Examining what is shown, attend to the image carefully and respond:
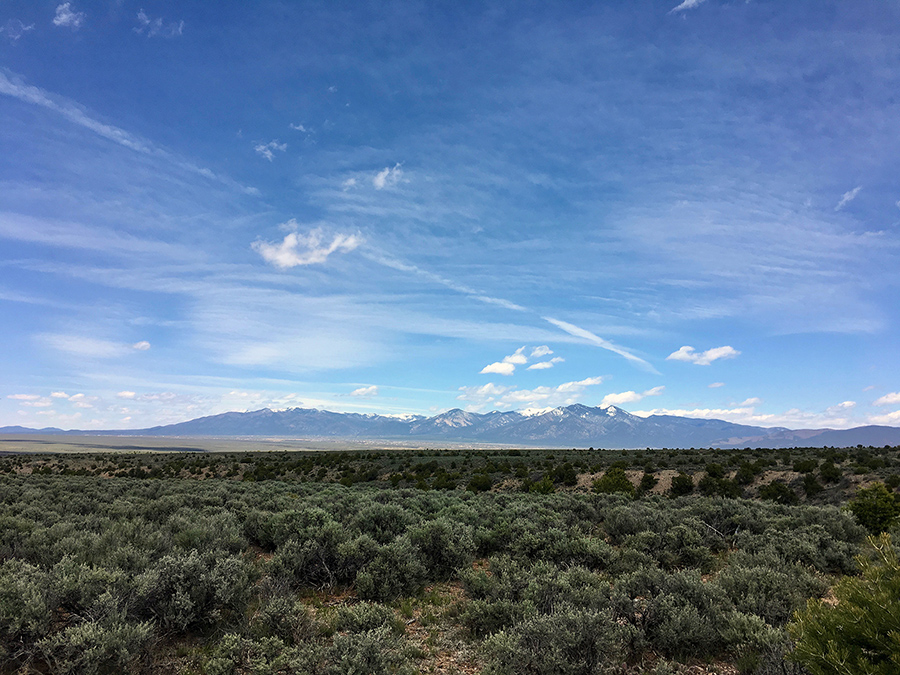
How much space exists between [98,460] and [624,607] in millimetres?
87674

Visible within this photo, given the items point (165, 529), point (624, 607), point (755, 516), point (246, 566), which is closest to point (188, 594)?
point (246, 566)

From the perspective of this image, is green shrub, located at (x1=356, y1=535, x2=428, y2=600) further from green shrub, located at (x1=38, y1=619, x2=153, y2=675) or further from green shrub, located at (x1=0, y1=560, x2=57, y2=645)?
green shrub, located at (x1=0, y1=560, x2=57, y2=645)

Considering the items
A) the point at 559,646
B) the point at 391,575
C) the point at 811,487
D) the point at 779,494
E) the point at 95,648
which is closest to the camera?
the point at 95,648

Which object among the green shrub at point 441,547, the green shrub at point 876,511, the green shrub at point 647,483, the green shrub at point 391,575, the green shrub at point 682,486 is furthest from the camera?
the green shrub at point 647,483

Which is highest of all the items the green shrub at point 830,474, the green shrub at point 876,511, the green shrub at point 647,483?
the green shrub at point 876,511

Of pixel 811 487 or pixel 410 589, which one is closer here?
pixel 410 589

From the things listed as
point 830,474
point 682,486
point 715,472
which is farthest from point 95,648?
point 830,474

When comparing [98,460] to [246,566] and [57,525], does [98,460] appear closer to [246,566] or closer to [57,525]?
[57,525]

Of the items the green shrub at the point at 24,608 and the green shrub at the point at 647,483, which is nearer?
the green shrub at the point at 24,608

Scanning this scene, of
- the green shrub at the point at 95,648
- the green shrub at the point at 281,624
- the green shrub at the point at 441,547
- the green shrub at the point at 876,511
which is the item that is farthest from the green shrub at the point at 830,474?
the green shrub at the point at 95,648

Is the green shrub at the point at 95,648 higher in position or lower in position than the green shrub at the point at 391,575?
higher

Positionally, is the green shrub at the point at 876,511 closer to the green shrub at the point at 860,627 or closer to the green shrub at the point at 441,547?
the green shrub at the point at 441,547

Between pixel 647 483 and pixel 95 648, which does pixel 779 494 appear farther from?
pixel 95 648

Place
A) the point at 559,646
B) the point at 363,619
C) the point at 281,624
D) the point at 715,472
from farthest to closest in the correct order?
the point at 715,472
the point at 363,619
the point at 281,624
the point at 559,646
